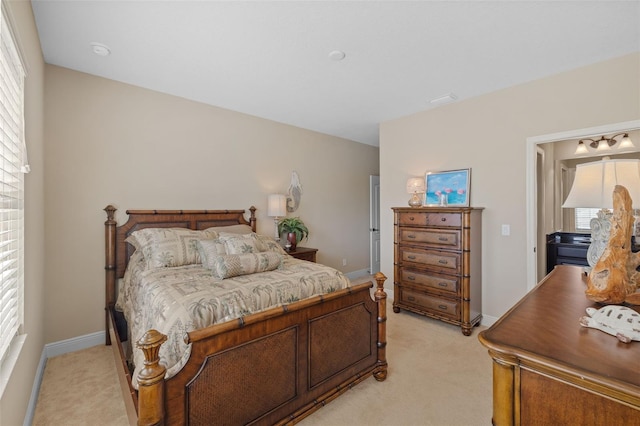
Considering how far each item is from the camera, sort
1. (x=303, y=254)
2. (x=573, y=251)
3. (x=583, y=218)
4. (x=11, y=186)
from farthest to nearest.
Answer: (x=583, y=218) → (x=573, y=251) → (x=303, y=254) → (x=11, y=186)

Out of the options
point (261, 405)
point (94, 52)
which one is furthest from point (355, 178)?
point (261, 405)

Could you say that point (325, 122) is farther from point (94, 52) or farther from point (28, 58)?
point (28, 58)

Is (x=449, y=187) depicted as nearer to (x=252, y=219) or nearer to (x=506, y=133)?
(x=506, y=133)

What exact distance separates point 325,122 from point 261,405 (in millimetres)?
3733

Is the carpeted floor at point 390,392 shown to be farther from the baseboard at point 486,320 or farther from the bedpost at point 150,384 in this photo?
→ the bedpost at point 150,384

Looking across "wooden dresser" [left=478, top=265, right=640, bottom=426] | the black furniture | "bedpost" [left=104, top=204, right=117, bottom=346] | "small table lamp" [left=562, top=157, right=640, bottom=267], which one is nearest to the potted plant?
"bedpost" [left=104, top=204, right=117, bottom=346]

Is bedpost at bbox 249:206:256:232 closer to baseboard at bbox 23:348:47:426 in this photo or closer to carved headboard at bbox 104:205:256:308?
carved headboard at bbox 104:205:256:308

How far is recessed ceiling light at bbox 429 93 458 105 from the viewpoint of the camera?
11.1 ft

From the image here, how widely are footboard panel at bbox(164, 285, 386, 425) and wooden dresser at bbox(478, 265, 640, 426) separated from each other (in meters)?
1.11

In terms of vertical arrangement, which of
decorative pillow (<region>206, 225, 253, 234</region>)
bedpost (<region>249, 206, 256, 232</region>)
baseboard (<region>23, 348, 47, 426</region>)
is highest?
bedpost (<region>249, 206, 256, 232</region>)

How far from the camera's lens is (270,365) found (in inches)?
64.4

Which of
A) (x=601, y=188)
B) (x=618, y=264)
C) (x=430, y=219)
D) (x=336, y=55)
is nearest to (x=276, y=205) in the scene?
(x=430, y=219)

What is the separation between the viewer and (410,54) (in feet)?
8.23

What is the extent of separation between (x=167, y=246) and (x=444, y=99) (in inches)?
134
